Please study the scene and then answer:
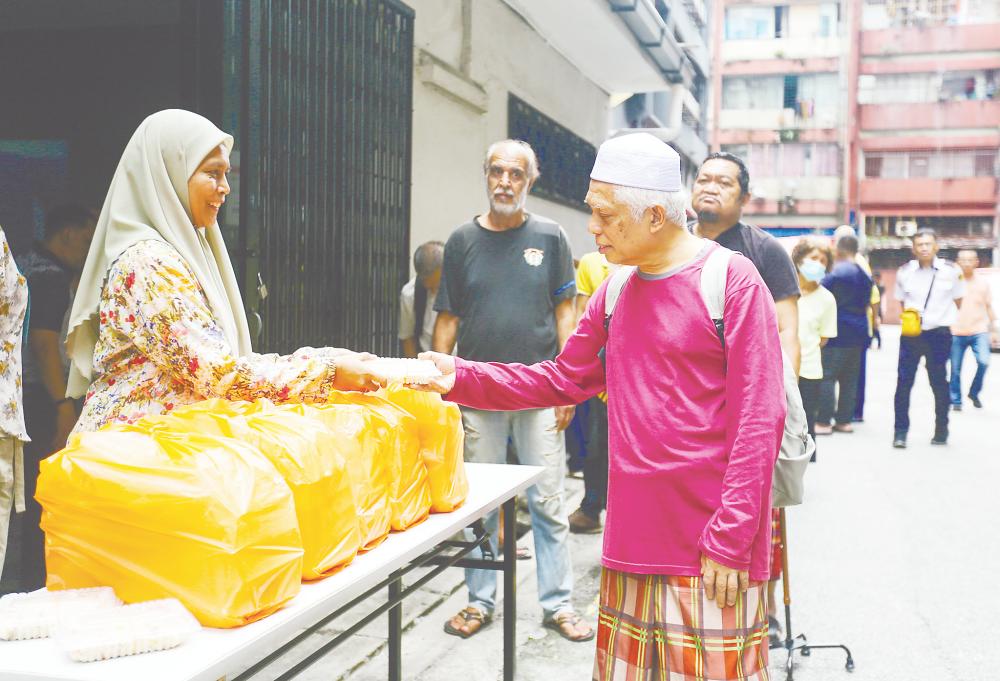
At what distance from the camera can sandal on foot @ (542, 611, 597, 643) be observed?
14.3 ft

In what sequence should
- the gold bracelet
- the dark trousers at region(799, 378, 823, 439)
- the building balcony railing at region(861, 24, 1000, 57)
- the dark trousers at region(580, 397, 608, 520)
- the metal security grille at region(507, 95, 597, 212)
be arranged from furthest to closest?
1. the building balcony railing at region(861, 24, 1000, 57)
2. the metal security grille at region(507, 95, 597, 212)
3. the dark trousers at region(799, 378, 823, 439)
4. the dark trousers at region(580, 397, 608, 520)
5. the gold bracelet

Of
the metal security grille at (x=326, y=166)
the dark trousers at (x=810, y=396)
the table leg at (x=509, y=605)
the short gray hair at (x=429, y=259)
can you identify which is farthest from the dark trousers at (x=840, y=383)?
the table leg at (x=509, y=605)

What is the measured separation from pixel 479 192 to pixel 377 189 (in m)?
2.10

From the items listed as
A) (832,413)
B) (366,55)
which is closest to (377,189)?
(366,55)

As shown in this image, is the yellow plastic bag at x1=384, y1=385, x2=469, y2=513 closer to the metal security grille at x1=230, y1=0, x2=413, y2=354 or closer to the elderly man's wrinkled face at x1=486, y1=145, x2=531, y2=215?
the elderly man's wrinkled face at x1=486, y1=145, x2=531, y2=215

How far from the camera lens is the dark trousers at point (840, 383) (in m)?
10.4

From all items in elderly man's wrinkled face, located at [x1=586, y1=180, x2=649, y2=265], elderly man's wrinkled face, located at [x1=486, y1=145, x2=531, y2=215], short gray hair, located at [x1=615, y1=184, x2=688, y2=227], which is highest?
elderly man's wrinkled face, located at [x1=486, y1=145, x2=531, y2=215]

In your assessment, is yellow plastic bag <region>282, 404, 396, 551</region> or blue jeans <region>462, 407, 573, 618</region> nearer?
yellow plastic bag <region>282, 404, 396, 551</region>

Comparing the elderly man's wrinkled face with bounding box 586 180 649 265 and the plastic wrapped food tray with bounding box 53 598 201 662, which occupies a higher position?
the elderly man's wrinkled face with bounding box 586 180 649 265

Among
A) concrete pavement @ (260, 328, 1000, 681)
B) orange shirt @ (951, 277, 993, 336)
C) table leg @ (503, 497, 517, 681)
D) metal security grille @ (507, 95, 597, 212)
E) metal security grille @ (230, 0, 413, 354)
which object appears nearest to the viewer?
table leg @ (503, 497, 517, 681)

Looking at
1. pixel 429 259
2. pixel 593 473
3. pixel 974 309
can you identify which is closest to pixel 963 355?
pixel 974 309

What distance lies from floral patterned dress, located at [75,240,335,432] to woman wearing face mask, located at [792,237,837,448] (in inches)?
223

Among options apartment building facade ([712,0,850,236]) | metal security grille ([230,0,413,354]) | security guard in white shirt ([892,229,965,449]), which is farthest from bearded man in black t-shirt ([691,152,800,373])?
apartment building facade ([712,0,850,236])

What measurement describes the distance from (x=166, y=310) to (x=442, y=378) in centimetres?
82
